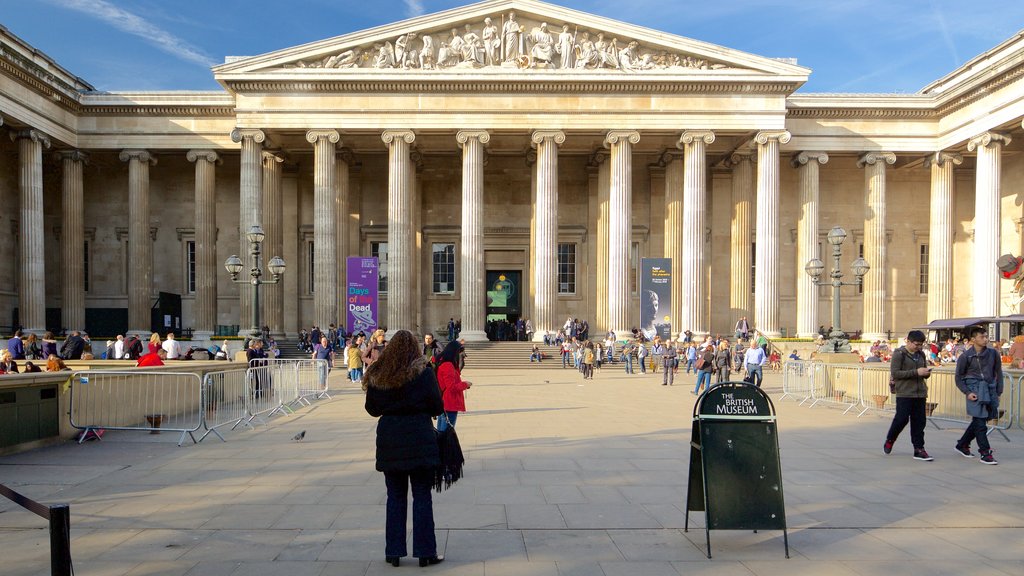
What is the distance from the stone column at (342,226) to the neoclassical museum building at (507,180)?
233 millimetres

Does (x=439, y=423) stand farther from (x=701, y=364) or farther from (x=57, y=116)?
(x=57, y=116)

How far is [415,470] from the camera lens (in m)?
5.07

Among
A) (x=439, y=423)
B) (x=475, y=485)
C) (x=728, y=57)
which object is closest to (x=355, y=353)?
(x=439, y=423)

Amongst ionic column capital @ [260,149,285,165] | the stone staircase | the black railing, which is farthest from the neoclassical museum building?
the black railing

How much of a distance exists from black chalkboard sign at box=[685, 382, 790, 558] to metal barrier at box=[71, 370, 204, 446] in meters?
8.22

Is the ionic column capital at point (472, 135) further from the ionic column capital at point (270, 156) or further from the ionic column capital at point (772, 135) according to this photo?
the ionic column capital at point (772, 135)

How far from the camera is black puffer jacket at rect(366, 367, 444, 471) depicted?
199 inches

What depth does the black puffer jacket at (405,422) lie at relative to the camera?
199 inches

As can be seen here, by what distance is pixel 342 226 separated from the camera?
34344 mm

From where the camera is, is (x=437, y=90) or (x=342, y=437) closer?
(x=342, y=437)

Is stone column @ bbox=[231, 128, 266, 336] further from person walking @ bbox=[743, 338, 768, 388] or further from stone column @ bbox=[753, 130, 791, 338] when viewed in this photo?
stone column @ bbox=[753, 130, 791, 338]

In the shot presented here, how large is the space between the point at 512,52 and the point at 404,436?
97.7 ft

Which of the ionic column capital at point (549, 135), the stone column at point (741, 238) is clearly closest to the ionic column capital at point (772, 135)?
the stone column at point (741, 238)

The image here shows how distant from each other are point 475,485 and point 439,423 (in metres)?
1.36
